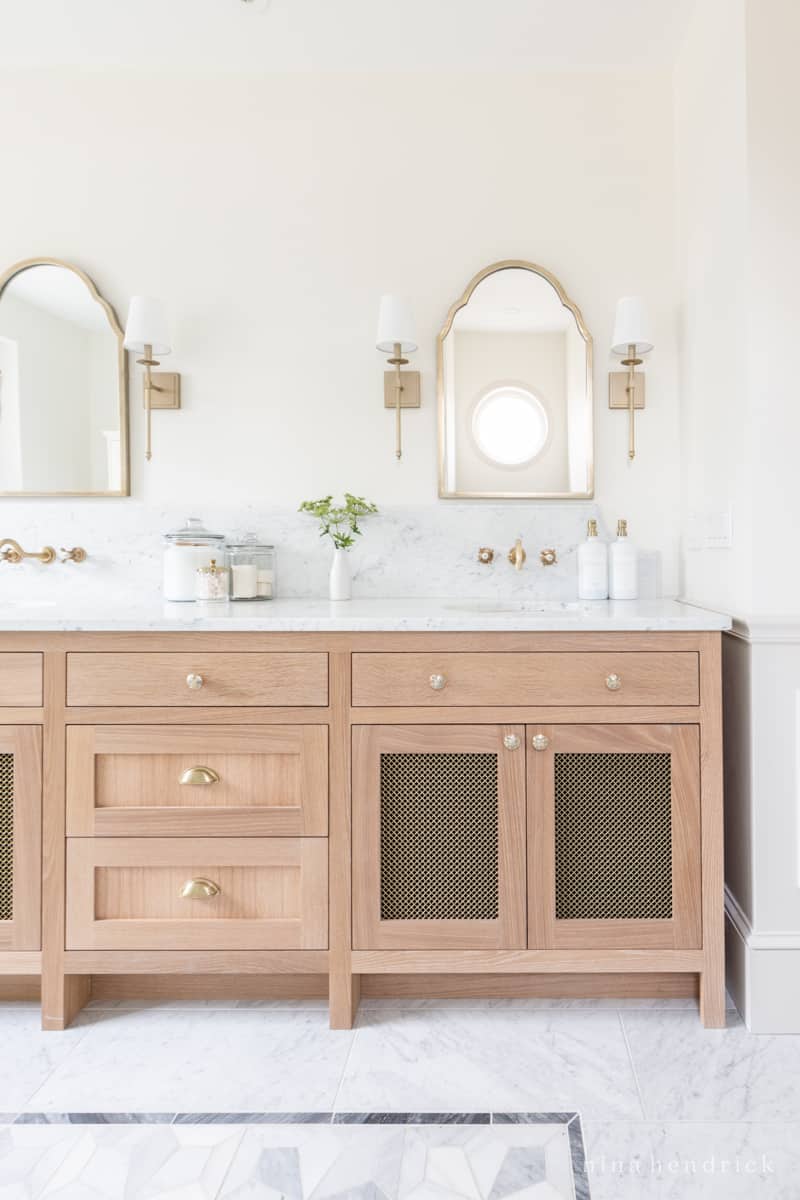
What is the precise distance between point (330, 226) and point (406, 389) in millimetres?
550

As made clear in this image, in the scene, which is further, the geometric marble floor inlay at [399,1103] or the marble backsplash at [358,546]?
the marble backsplash at [358,546]

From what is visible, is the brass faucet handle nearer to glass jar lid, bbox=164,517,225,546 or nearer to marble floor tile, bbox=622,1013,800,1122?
glass jar lid, bbox=164,517,225,546

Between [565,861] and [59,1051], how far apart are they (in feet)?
3.91

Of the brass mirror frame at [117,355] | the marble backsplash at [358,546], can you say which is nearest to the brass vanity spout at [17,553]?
the marble backsplash at [358,546]

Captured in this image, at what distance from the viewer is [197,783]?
5.55 feet

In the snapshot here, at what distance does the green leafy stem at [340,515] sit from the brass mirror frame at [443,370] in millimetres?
252

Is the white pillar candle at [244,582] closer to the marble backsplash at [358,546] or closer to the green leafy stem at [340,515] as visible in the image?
the marble backsplash at [358,546]

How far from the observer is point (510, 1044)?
5.41 feet

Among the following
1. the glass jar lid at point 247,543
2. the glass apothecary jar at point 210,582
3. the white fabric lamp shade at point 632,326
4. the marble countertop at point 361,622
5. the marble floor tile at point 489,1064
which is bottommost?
the marble floor tile at point 489,1064

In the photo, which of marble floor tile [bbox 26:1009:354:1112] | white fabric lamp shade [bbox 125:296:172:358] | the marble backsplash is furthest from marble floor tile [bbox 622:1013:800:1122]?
white fabric lamp shade [bbox 125:296:172:358]

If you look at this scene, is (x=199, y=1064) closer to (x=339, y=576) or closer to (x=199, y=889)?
(x=199, y=889)

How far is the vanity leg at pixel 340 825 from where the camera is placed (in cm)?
169

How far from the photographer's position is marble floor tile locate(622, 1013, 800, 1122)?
143 cm

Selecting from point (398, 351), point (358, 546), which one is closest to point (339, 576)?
point (358, 546)
